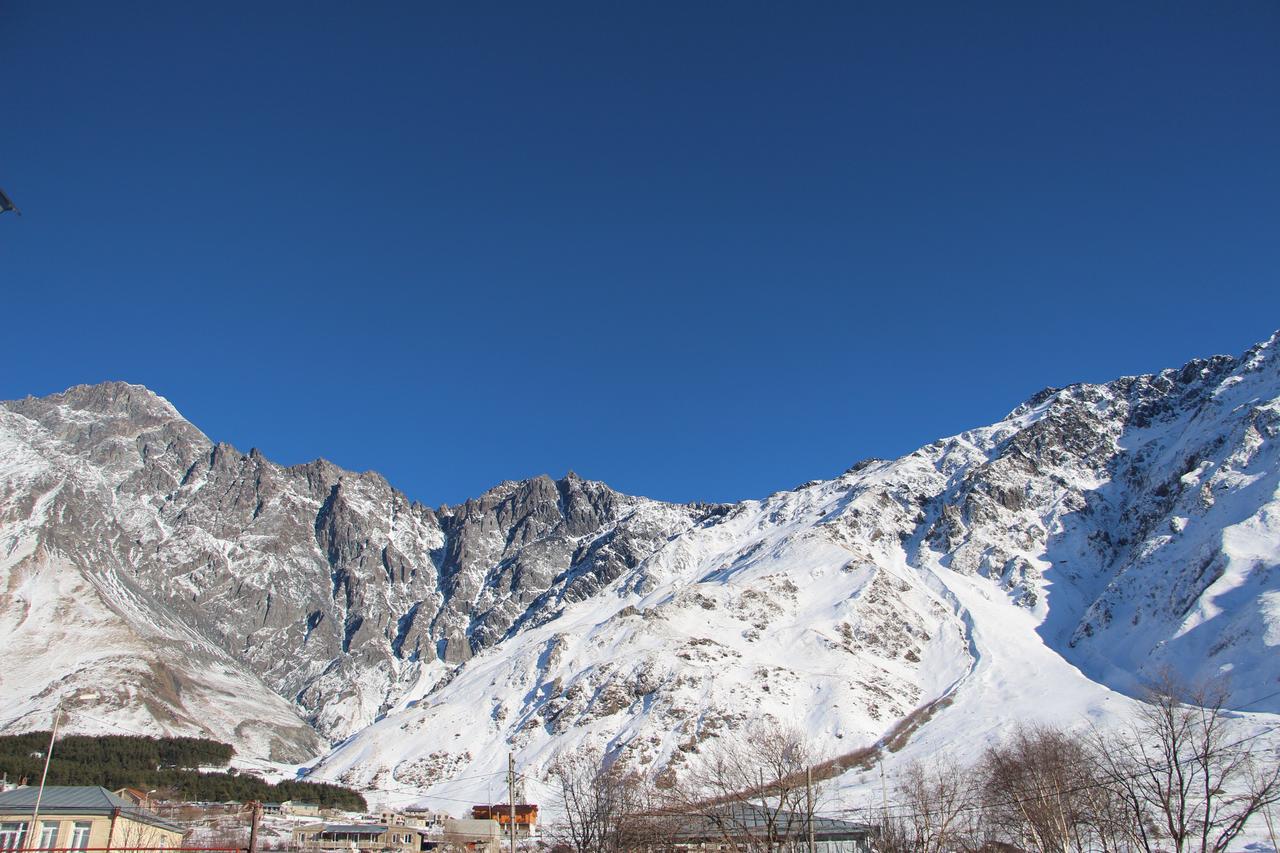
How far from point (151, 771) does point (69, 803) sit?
11811 cm

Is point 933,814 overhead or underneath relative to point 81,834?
underneath

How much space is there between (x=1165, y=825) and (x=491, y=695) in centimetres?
13316

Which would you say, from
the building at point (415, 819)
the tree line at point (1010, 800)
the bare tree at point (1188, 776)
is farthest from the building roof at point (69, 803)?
the bare tree at point (1188, 776)

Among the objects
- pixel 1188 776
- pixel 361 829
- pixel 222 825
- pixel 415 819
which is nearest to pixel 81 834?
pixel 361 829

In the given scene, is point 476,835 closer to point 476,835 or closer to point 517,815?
point 476,835

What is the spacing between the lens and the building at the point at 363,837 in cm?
10175

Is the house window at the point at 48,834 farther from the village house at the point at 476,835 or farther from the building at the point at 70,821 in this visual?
the village house at the point at 476,835

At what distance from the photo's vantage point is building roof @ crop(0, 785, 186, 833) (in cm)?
5528

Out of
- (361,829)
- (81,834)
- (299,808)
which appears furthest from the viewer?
(299,808)

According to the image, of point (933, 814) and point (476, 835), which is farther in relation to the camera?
point (476, 835)

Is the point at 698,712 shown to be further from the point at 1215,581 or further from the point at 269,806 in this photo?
the point at 1215,581

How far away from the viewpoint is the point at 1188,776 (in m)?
93.1

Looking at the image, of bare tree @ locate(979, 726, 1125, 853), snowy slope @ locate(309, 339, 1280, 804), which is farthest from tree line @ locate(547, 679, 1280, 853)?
snowy slope @ locate(309, 339, 1280, 804)

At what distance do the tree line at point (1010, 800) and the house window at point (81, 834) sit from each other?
1246 inches
